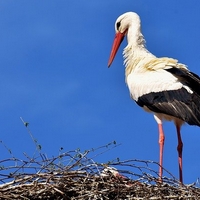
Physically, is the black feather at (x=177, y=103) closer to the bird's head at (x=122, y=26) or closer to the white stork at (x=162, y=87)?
the white stork at (x=162, y=87)

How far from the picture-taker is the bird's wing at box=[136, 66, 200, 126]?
10.3 metres

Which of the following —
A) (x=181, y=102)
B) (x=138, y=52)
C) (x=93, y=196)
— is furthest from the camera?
(x=138, y=52)

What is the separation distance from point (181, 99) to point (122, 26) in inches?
72.0

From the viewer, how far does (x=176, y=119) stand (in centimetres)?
1069

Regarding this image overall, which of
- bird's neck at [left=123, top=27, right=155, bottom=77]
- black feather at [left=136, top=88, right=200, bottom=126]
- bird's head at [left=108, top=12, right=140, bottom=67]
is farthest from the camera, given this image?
bird's head at [left=108, top=12, right=140, bottom=67]

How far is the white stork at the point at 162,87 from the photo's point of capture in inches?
409

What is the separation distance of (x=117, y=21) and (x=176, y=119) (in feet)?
6.22

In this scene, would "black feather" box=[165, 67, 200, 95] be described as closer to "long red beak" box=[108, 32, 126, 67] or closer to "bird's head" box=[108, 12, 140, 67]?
"bird's head" box=[108, 12, 140, 67]

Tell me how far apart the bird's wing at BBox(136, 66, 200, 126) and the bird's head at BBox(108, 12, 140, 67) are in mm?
1260

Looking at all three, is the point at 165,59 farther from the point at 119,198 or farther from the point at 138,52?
the point at 119,198

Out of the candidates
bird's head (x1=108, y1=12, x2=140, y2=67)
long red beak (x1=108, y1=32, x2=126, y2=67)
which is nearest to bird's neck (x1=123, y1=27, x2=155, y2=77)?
bird's head (x1=108, y1=12, x2=140, y2=67)

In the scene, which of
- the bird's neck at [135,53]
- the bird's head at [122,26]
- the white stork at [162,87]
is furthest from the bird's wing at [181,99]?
the bird's head at [122,26]

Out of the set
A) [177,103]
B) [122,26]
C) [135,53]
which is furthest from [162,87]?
[122,26]

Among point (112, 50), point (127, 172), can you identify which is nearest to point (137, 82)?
point (112, 50)
